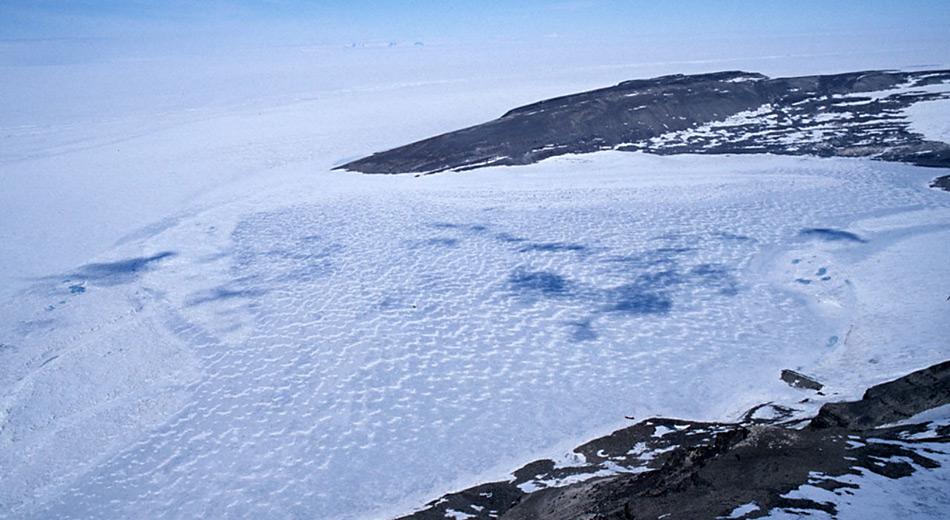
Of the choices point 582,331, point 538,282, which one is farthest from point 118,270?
point 582,331

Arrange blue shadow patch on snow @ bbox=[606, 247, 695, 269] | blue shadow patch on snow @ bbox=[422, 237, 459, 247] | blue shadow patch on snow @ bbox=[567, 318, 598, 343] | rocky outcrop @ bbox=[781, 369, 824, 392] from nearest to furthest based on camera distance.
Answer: rocky outcrop @ bbox=[781, 369, 824, 392] < blue shadow patch on snow @ bbox=[567, 318, 598, 343] < blue shadow patch on snow @ bbox=[606, 247, 695, 269] < blue shadow patch on snow @ bbox=[422, 237, 459, 247]

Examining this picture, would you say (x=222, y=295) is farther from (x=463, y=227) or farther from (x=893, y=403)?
(x=893, y=403)

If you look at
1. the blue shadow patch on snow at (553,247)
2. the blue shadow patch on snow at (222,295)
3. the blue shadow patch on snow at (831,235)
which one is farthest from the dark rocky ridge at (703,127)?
the blue shadow patch on snow at (222,295)

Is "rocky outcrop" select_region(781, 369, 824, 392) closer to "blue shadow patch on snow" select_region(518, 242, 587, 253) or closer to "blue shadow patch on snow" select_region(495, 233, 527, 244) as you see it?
"blue shadow patch on snow" select_region(518, 242, 587, 253)

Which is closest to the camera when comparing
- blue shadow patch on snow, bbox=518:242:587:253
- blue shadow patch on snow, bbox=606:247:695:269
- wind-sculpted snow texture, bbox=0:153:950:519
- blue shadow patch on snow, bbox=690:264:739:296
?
wind-sculpted snow texture, bbox=0:153:950:519

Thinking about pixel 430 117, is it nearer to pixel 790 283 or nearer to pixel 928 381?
pixel 790 283

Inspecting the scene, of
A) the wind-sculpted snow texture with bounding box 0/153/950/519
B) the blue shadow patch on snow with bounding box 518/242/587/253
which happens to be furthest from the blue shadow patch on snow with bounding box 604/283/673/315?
the blue shadow patch on snow with bounding box 518/242/587/253

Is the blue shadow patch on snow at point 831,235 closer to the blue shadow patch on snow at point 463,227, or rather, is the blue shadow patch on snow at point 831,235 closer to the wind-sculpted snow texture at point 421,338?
the wind-sculpted snow texture at point 421,338
